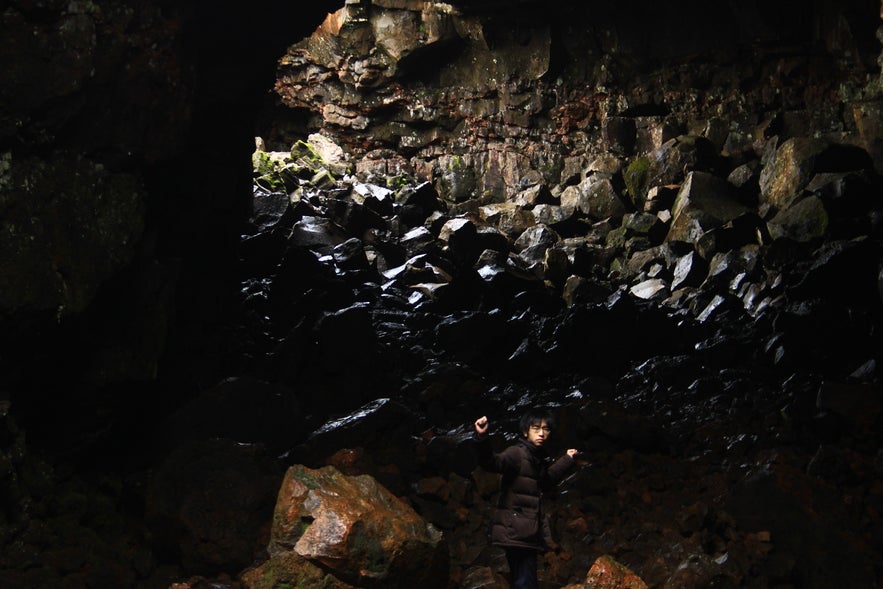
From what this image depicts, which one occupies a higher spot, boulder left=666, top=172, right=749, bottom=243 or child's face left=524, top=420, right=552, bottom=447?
child's face left=524, top=420, right=552, bottom=447

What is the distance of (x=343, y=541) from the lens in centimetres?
381

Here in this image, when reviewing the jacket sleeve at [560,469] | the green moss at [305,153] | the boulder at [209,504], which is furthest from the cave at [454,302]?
the jacket sleeve at [560,469]

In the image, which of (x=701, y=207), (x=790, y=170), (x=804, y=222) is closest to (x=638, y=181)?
(x=701, y=207)

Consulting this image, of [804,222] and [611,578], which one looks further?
[804,222]

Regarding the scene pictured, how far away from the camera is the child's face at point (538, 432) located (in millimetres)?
3990

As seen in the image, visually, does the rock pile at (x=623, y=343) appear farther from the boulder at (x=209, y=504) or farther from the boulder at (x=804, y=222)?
the boulder at (x=209, y=504)

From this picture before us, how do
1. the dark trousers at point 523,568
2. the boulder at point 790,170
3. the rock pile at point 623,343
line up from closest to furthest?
the dark trousers at point 523,568
the rock pile at point 623,343
the boulder at point 790,170

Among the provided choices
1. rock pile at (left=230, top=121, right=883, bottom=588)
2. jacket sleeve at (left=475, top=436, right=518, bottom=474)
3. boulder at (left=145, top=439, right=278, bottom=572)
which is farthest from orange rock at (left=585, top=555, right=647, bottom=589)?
boulder at (left=145, top=439, right=278, bottom=572)

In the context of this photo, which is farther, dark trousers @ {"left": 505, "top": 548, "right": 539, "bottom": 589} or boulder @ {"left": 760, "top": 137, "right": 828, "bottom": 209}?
boulder @ {"left": 760, "top": 137, "right": 828, "bottom": 209}

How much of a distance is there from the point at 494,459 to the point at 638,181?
47.3 feet

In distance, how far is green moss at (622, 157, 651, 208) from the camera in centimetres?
1700

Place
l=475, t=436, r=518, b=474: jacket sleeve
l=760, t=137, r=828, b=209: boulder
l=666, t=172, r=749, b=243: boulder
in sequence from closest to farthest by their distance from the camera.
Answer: l=475, t=436, r=518, b=474: jacket sleeve, l=760, t=137, r=828, b=209: boulder, l=666, t=172, r=749, b=243: boulder

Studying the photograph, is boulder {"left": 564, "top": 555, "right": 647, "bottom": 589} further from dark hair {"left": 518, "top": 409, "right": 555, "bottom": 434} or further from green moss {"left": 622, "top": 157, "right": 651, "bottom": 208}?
green moss {"left": 622, "top": 157, "right": 651, "bottom": 208}

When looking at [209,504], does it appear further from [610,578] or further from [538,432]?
[610,578]
